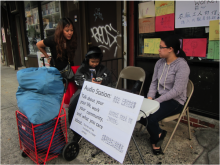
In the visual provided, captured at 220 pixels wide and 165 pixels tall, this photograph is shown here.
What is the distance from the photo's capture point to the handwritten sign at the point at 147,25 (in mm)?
3404

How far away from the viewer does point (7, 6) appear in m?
8.77

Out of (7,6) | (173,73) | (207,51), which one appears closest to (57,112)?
(173,73)

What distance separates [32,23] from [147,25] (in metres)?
5.98

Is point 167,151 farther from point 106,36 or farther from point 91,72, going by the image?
point 106,36

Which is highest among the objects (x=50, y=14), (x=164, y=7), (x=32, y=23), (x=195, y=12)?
(x=50, y=14)

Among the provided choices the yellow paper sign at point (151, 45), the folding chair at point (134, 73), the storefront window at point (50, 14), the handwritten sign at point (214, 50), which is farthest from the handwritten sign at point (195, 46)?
the storefront window at point (50, 14)

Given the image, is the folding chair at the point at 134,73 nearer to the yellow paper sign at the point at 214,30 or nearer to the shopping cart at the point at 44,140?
the yellow paper sign at the point at 214,30

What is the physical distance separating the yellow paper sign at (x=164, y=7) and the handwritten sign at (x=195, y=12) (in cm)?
11

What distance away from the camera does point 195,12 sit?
2771mm

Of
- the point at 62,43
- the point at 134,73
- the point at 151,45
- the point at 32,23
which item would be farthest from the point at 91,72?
the point at 32,23

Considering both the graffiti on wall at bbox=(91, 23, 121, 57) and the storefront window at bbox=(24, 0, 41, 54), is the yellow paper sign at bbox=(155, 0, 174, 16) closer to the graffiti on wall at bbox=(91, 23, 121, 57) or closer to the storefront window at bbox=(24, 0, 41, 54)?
the graffiti on wall at bbox=(91, 23, 121, 57)

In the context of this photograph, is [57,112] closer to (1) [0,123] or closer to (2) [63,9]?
(1) [0,123]

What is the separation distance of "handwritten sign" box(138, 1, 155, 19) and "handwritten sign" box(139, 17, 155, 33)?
0.25ft

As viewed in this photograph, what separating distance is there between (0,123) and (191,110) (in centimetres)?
366
